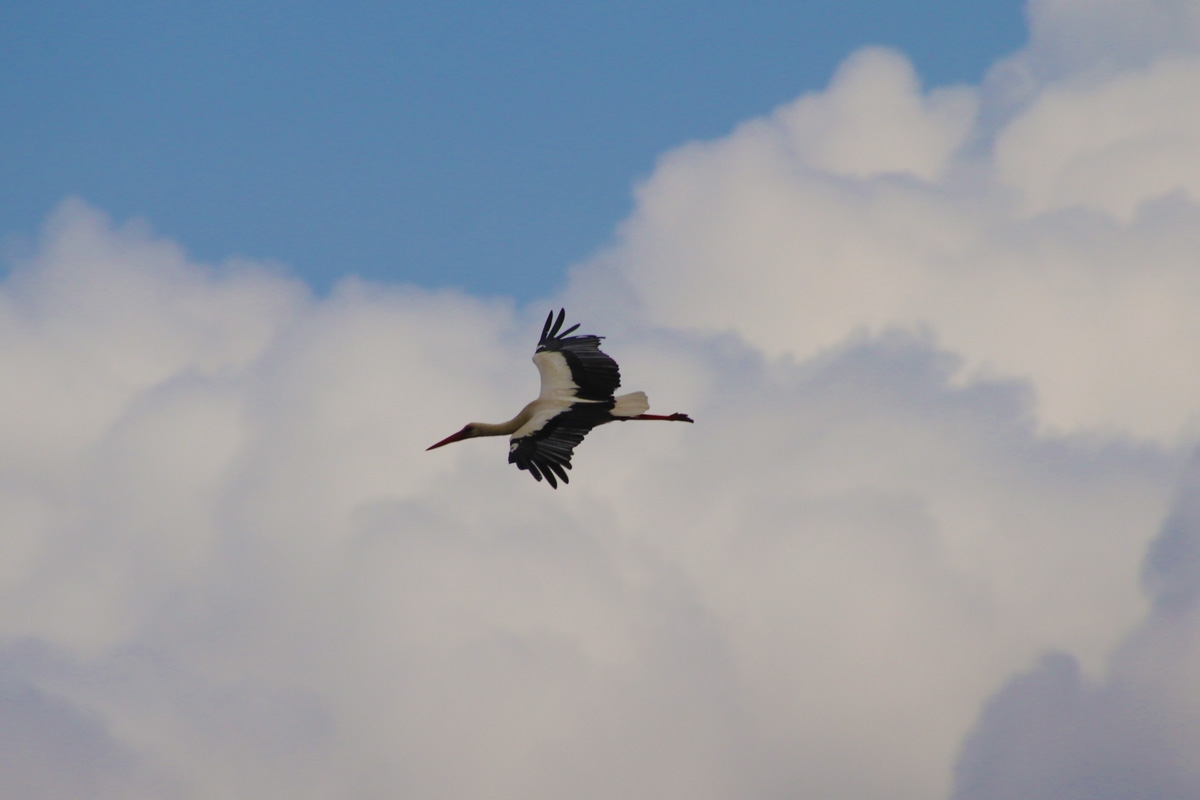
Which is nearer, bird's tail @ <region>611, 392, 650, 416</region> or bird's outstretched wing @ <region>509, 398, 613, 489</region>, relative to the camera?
bird's outstretched wing @ <region>509, 398, 613, 489</region>

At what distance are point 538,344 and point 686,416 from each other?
426 cm

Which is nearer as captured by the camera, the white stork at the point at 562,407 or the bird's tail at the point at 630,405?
the white stork at the point at 562,407

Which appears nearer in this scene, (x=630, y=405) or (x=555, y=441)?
(x=555, y=441)

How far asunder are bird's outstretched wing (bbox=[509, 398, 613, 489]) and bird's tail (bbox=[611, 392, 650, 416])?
49 centimetres

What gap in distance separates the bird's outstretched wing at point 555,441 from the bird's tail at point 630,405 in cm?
49

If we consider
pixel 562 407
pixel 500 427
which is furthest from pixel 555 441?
pixel 500 427

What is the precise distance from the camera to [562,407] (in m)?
38.9

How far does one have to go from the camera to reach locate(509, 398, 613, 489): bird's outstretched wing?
36906 mm

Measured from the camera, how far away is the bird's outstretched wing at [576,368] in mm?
39625

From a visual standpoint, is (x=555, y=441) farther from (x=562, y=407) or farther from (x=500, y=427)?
(x=500, y=427)

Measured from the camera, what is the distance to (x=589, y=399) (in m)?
39.3

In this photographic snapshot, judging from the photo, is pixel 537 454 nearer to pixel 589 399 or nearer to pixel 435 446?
pixel 589 399

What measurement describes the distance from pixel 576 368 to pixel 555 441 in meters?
2.95

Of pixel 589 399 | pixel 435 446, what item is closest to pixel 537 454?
pixel 589 399
